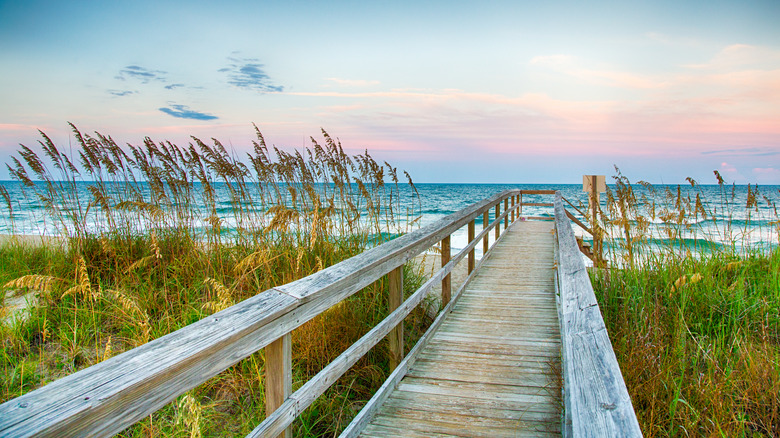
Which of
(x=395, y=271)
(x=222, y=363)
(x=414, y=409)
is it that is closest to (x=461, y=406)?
(x=414, y=409)

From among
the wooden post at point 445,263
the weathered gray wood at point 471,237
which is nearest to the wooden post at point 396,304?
the wooden post at point 445,263

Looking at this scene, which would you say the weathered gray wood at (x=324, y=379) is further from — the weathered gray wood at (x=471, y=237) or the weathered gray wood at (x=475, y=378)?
the weathered gray wood at (x=471, y=237)

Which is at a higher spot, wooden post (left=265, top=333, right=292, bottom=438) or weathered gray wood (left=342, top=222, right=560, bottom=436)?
wooden post (left=265, top=333, right=292, bottom=438)

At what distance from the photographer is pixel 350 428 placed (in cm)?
213

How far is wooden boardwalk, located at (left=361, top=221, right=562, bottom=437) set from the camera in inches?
91.7

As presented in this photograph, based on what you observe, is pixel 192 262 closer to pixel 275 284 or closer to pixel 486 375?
pixel 275 284

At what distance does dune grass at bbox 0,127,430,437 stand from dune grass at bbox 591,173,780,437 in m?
1.89

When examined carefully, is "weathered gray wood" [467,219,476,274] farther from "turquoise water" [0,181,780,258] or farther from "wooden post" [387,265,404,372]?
"wooden post" [387,265,404,372]

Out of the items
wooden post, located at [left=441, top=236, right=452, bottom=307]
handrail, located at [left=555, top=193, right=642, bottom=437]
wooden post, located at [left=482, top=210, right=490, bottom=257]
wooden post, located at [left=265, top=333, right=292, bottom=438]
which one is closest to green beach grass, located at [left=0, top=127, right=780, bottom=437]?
wooden post, located at [left=441, top=236, right=452, bottom=307]

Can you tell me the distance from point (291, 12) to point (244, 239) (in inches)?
325

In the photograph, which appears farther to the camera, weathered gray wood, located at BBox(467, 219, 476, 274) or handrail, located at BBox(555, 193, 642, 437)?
weathered gray wood, located at BBox(467, 219, 476, 274)

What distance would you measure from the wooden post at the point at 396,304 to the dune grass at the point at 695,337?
4.84ft

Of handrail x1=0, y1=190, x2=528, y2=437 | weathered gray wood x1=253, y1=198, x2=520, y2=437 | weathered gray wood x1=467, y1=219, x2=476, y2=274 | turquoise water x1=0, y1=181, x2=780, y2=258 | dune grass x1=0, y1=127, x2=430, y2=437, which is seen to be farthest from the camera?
turquoise water x1=0, y1=181, x2=780, y2=258

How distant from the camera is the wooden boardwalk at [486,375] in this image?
2330 mm
